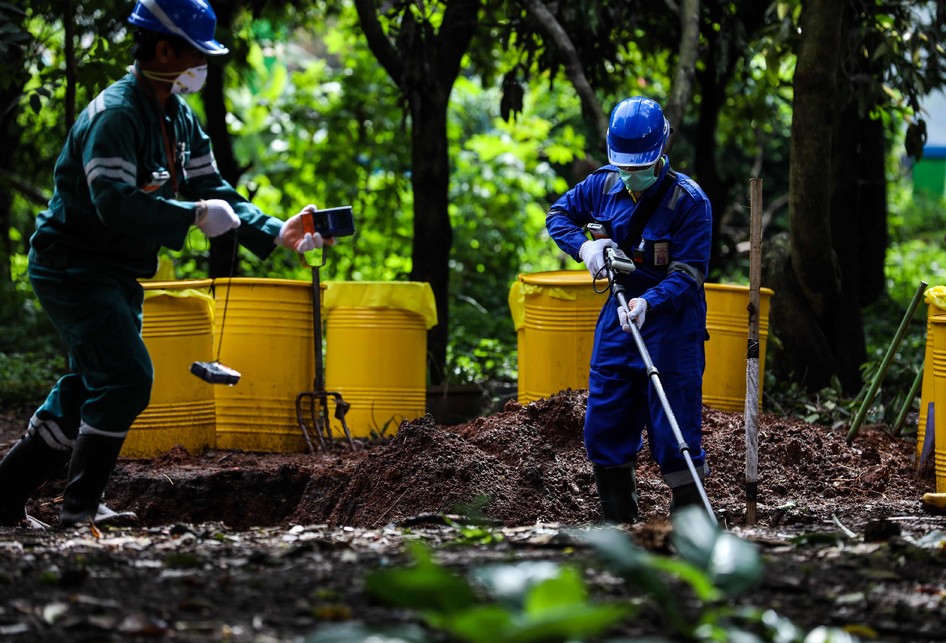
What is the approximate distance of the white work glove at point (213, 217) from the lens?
4.69m

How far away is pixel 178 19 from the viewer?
15.6 ft

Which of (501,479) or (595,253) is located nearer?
(595,253)

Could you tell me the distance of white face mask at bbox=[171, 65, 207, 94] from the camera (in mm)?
4812

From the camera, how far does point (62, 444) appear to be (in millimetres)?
4930

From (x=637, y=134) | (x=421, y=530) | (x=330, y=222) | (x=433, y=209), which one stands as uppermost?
(x=637, y=134)

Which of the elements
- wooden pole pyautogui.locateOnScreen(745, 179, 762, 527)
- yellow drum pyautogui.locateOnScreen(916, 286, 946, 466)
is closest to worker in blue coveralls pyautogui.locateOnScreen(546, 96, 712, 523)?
wooden pole pyautogui.locateOnScreen(745, 179, 762, 527)

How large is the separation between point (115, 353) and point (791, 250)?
5341 millimetres

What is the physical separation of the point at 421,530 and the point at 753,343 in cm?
165

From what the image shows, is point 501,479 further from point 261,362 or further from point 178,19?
point 178,19

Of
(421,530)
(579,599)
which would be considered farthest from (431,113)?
(579,599)

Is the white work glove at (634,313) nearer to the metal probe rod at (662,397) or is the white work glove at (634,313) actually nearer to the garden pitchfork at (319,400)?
the metal probe rod at (662,397)

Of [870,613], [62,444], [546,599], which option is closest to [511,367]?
[62,444]

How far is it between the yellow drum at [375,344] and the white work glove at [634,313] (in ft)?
9.80

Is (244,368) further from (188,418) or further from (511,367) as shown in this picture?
(511,367)
